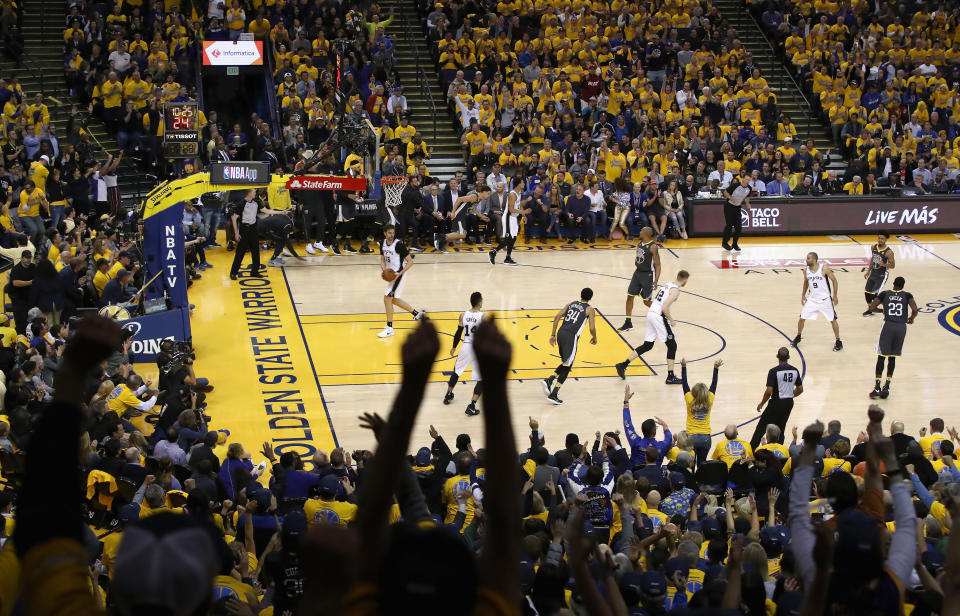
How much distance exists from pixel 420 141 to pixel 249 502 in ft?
58.4

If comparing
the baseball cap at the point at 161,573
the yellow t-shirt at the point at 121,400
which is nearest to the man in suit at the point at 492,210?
the yellow t-shirt at the point at 121,400

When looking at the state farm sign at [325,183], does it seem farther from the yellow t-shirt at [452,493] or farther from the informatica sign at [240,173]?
the yellow t-shirt at [452,493]

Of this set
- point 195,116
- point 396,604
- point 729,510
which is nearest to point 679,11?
point 195,116

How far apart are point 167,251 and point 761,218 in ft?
47.2

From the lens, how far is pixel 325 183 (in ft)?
63.4

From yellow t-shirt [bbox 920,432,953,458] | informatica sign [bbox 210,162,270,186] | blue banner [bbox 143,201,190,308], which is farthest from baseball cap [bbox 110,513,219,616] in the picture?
blue banner [bbox 143,201,190,308]

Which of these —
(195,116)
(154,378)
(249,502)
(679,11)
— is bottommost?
(154,378)

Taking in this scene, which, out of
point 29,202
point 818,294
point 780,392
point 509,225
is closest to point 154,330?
point 29,202

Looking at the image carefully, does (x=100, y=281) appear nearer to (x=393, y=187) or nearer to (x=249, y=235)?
(x=249, y=235)

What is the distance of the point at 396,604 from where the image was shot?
230 cm

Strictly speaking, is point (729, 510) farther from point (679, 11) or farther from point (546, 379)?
point (679, 11)

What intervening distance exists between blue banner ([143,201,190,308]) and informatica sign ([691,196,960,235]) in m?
13.7

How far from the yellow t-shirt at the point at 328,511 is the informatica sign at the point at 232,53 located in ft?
65.6

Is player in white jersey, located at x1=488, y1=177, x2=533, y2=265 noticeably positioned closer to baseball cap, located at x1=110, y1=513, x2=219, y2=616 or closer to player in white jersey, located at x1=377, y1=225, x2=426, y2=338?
player in white jersey, located at x1=377, y1=225, x2=426, y2=338
